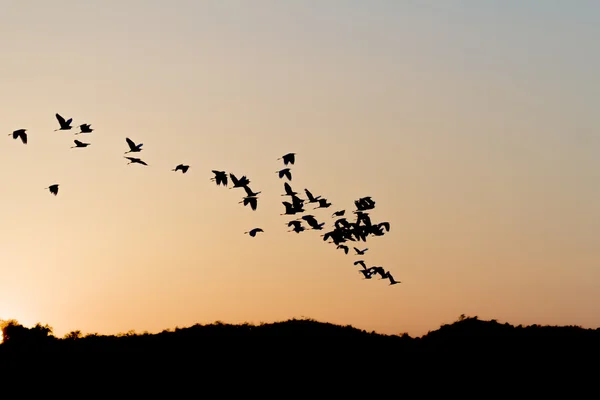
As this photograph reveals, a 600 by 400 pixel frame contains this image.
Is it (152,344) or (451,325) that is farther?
(451,325)

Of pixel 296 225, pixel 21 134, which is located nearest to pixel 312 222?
pixel 296 225

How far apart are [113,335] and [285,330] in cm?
1086

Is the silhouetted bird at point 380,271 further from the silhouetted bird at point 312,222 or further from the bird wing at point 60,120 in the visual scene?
the bird wing at point 60,120

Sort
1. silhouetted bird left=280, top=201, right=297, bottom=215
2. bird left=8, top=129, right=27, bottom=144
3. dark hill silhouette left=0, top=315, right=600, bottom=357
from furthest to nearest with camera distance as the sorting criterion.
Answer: dark hill silhouette left=0, top=315, right=600, bottom=357
silhouetted bird left=280, top=201, right=297, bottom=215
bird left=8, top=129, right=27, bottom=144

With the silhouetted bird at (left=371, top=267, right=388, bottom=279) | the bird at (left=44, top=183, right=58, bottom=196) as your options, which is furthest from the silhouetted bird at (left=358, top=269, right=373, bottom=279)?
the bird at (left=44, top=183, right=58, bottom=196)

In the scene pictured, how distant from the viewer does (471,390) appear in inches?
1827

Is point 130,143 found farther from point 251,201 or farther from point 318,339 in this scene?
point 318,339

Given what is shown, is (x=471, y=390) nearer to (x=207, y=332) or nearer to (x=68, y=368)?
(x=207, y=332)

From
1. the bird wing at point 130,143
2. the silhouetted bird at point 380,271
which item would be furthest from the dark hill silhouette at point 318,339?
the bird wing at point 130,143

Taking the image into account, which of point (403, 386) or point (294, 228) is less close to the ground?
point (294, 228)

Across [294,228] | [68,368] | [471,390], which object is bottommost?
[471,390]

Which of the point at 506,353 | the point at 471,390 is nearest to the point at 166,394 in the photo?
the point at 471,390

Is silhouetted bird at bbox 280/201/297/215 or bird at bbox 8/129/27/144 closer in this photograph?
bird at bbox 8/129/27/144

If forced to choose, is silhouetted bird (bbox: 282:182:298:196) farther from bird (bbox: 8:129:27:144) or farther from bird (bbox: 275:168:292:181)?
bird (bbox: 8:129:27:144)
